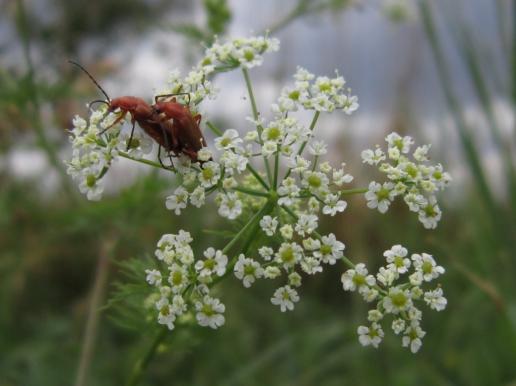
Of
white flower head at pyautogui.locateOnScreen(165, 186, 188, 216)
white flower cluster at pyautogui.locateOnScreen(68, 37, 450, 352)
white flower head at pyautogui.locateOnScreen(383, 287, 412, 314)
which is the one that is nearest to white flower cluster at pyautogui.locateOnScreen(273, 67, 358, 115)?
white flower cluster at pyautogui.locateOnScreen(68, 37, 450, 352)

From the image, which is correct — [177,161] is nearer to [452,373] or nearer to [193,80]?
[193,80]

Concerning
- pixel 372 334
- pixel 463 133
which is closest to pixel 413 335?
pixel 372 334

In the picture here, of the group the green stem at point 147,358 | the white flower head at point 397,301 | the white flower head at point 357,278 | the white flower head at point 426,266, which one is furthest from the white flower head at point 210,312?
the white flower head at point 426,266

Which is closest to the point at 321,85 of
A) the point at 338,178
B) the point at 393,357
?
the point at 338,178

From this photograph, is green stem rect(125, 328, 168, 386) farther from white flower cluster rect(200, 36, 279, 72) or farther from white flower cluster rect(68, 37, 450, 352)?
white flower cluster rect(200, 36, 279, 72)

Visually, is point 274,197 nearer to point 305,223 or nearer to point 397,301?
point 305,223
